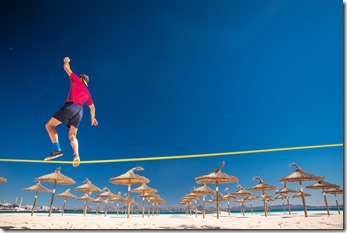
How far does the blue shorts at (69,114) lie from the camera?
360cm

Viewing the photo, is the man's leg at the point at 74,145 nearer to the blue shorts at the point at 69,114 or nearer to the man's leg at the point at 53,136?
the blue shorts at the point at 69,114

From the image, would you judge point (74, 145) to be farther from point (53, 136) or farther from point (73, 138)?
point (53, 136)

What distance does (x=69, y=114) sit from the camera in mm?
3656

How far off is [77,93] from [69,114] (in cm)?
41

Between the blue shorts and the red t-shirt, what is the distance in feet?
0.28

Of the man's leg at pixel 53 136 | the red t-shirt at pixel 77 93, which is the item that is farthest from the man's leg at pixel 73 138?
the red t-shirt at pixel 77 93

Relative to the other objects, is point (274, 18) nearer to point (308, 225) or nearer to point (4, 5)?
point (308, 225)

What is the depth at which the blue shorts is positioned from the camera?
3.60m

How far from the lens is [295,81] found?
7.47m

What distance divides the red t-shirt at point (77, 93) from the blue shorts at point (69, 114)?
0.28 feet

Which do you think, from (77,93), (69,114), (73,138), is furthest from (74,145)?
(77,93)

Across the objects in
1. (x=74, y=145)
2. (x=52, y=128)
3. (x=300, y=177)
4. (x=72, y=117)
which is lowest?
(x=74, y=145)

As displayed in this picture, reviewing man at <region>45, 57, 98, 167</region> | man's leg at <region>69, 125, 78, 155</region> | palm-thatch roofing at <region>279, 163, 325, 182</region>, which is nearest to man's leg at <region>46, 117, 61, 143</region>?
man at <region>45, 57, 98, 167</region>

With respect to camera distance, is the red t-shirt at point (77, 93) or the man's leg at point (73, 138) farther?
the red t-shirt at point (77, 93)
